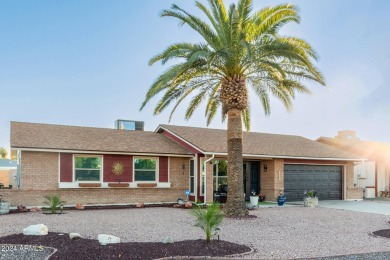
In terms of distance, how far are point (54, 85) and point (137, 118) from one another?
8.49 metres

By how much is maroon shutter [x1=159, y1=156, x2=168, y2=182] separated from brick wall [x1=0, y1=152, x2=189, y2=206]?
63cm

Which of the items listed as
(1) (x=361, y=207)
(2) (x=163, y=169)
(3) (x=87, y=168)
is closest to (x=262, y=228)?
(2) (x=163, y=169)

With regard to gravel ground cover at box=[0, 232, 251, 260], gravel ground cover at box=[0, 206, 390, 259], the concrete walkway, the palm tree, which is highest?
the palm tree

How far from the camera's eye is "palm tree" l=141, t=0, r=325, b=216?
15320 millimetres

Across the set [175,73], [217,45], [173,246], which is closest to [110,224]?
[173,246]

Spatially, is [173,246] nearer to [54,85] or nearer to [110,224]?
[110,224]

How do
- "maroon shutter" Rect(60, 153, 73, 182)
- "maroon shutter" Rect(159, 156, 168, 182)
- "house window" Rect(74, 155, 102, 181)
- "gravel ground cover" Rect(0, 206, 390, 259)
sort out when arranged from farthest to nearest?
"maroon shutter" Rect(159, 156, 168, 182)
"house window" Rect(74, 155, 102, 181)
"maroon shutter" Rect(60, 153, 73, 182)
"gravel ground cover" Rect(0, 206, 390, 259)

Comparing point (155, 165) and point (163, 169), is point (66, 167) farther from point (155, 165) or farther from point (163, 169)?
point (163, 169)

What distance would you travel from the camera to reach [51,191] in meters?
19.0

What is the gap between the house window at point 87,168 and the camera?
2002 centimetres

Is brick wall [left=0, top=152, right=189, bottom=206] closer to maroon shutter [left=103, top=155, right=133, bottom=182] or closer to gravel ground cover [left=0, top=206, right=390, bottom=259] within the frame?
maroon shutter [left=103, top=155, right=133, bottom=182]

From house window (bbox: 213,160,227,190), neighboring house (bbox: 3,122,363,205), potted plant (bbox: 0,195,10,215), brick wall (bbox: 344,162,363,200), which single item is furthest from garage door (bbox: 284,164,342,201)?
potted plant (bbox: 0,195,10,215)

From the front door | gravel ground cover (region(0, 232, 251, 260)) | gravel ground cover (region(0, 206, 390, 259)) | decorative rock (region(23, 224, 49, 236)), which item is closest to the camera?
gravel ground cover (region(0, 232, 251, 260))

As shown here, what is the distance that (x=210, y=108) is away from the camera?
66.7 feet
